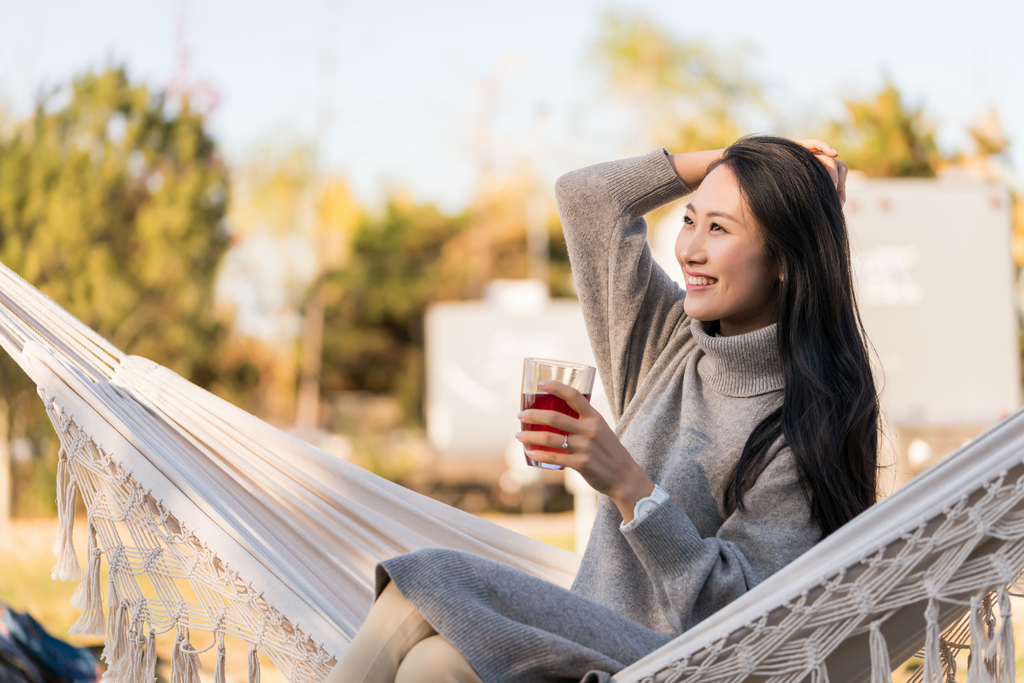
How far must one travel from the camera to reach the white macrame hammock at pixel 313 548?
1.18m

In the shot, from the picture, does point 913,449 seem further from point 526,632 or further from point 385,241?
point 385,241

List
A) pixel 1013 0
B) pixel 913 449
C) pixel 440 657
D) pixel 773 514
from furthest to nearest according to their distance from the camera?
pixel 1013 0, pixel 913 449, pixel 773 514, pixel 440 657

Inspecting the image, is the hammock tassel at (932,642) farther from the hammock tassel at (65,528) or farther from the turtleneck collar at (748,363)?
the hammock tassel at (65,528)

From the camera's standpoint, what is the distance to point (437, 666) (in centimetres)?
114

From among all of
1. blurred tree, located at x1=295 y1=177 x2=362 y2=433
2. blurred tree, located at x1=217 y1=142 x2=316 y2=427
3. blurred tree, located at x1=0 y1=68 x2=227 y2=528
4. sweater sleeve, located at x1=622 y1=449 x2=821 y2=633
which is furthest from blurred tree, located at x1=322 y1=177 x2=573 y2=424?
sweater sleeve, located at x1=622 y1=449 x2=821 y2=633

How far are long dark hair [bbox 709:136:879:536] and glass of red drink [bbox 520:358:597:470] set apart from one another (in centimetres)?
29

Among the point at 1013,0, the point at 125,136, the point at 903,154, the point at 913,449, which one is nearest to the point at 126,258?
the point at 125,136

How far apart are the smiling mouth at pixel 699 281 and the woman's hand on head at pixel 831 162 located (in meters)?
0.25

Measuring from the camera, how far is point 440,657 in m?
1.14

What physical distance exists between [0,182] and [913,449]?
6.75m

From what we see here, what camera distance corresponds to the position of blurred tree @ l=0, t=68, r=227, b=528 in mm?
7227

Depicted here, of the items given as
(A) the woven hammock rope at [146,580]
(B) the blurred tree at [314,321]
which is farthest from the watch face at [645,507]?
(B) the blurred tree at [314,321]

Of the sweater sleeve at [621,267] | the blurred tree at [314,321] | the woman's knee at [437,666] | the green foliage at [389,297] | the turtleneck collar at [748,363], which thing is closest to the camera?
the woman's knee at [437,666]

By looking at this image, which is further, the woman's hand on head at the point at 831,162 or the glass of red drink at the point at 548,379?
the woman's hand on head at the point at 831,162
